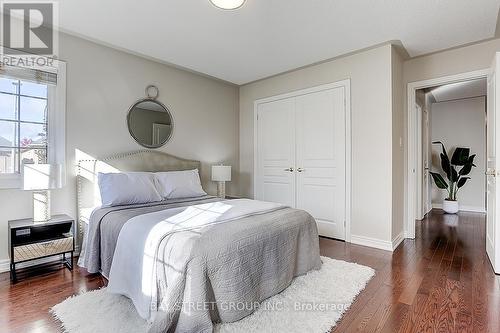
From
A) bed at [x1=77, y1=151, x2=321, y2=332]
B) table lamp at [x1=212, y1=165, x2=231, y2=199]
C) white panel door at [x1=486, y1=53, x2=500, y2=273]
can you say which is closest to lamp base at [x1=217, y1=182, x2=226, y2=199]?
table lamp at [x1=212, y1=165, x2=231, y2=199]

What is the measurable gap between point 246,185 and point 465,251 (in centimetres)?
325

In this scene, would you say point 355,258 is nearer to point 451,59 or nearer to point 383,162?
point 383,162

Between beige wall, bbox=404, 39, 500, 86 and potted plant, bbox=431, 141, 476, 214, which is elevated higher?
beige wall, bbox=404, 39, 500, 86

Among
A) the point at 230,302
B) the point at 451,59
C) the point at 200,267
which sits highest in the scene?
the point at 451,59

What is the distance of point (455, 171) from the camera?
5.42 metres

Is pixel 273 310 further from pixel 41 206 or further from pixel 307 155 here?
pixel 307 155

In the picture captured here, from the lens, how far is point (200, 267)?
5.08 ft

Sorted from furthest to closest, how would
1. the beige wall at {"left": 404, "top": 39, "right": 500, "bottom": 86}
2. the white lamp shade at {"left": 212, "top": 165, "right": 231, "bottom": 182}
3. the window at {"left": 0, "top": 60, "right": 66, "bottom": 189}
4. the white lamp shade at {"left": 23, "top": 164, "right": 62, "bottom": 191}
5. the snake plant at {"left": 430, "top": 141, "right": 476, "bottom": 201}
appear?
the snake plant at {"left": 430, "top": 141, "right": 476, "bottom": 201} < the white lamp shade at {"left": 212, "top": 165, "right": 231, "bottom": 182} < the beige wall at {"left": 404, "top": 39, "right": 500, "bottom": 86} < the window at {"left": 0, "top": 60, "right": 66, "bottom": 189} < the white lamp shade at {"left": 23, "top": 164, "right": 62, "bottom": 191}

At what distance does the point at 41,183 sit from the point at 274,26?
2728mm

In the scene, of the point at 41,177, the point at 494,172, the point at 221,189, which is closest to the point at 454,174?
the point at 494,172

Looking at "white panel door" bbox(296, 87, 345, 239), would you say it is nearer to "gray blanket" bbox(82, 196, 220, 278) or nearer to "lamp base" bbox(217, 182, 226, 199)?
"lamp base" bbox(217, 182, 226, 199)

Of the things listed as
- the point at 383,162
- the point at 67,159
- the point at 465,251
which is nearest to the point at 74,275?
the point at 67,159

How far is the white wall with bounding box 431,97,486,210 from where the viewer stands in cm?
554

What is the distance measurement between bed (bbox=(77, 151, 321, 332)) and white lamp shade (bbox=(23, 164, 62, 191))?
0.46 m
